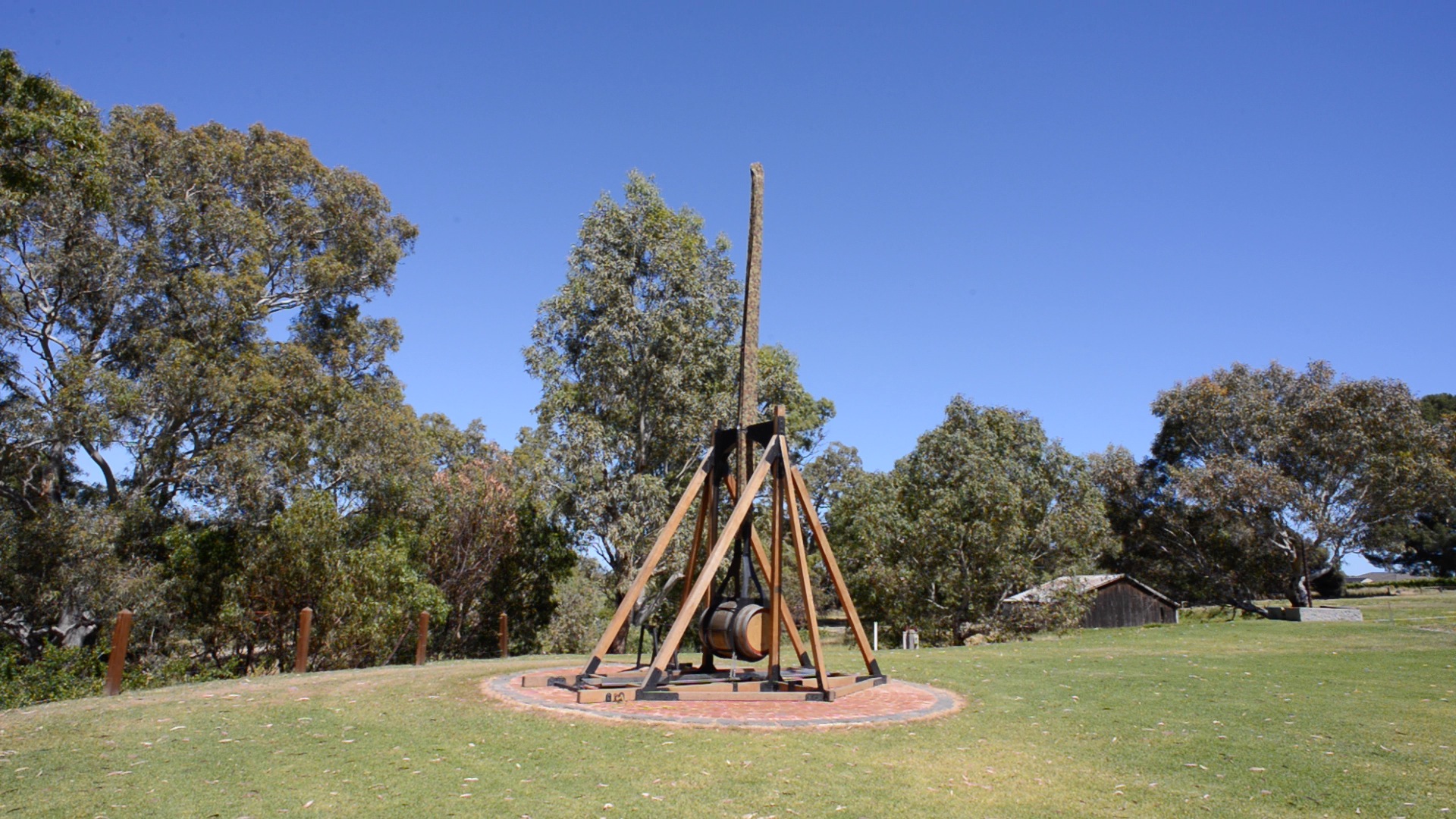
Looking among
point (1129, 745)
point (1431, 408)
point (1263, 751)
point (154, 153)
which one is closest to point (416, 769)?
point (1129, 745)

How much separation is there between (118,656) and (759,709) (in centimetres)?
740

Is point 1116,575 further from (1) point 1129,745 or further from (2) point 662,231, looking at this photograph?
(1) point 1129,745

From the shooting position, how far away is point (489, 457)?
24609 mm

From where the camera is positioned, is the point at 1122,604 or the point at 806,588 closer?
the point at 806,588

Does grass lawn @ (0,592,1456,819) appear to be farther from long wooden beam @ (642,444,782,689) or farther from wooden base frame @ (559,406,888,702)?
long wooden beam @ (642,444,782,689)

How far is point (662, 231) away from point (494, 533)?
32.8ft

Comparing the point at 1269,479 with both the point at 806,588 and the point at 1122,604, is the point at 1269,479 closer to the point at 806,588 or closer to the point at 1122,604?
the point at 1122,604

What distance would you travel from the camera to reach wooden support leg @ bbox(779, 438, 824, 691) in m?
9.39

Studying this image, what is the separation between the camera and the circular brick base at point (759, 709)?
7914 mm

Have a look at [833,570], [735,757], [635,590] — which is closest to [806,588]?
[833,570]

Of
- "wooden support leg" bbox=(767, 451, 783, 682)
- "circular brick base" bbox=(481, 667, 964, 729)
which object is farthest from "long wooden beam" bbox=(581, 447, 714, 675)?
"wooden support leg" bbox=(767, 451, 783, 682)

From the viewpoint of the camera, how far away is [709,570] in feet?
31.0

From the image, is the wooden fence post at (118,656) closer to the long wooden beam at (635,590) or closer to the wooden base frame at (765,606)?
the wooden base frame at (765,606)

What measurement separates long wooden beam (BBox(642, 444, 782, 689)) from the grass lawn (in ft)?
5.04
